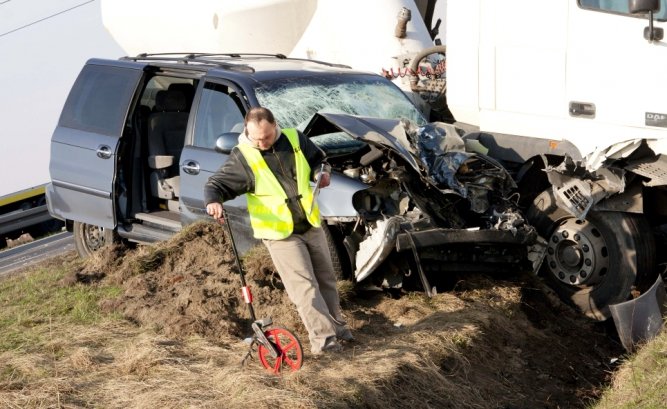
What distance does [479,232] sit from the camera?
→ 7.56m

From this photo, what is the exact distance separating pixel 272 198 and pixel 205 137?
2.52 m

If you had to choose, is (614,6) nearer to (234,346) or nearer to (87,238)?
(234,346)

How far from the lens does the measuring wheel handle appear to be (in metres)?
6.04

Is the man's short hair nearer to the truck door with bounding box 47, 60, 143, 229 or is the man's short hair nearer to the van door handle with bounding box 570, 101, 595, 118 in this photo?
the van door handle with bounding box 570, 101, 595, 118

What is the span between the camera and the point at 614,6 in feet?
26.3

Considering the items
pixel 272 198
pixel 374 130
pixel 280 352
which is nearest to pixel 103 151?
pixel 374 130

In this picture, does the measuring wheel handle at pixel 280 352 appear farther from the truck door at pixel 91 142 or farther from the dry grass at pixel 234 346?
the truck door at pixel 91 142

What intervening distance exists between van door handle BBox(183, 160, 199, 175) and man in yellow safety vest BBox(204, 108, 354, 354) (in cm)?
216

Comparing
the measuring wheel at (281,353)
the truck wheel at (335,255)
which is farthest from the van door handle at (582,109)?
the measuring wheel at (281,353)

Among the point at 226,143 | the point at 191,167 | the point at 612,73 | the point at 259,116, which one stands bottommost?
the point at 191,167

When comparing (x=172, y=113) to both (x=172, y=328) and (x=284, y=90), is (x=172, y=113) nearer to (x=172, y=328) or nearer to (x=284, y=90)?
(x=284, y=90)

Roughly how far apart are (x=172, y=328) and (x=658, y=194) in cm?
397

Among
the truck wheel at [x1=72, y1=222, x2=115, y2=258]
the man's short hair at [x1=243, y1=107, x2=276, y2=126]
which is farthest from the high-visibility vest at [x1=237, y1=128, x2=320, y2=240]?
the truck wheel at [x1=72, y1=222, x2=115, y2=258]

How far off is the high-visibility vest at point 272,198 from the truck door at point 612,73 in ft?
9.26
